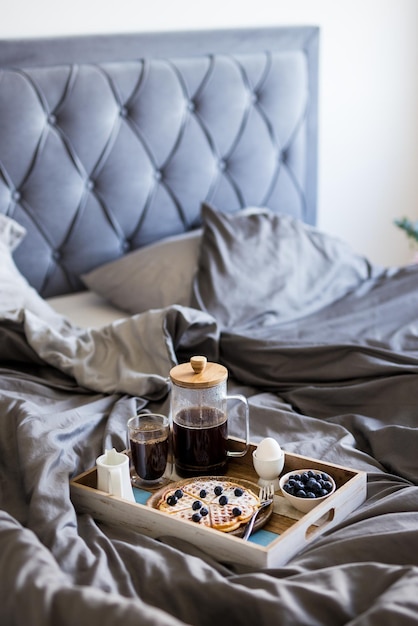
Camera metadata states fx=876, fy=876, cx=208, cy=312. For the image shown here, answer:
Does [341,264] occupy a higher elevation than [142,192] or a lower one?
lower

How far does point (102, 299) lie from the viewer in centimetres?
276

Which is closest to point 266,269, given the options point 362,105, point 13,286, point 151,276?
point 151,276

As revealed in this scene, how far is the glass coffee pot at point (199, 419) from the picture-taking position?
5.28ft

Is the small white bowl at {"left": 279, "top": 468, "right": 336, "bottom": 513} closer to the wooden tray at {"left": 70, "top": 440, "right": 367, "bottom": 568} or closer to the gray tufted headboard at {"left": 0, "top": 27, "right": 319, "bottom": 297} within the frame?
the wooden tray at {"left": 70, "top": 440, "right": 367, "bottom": 568}

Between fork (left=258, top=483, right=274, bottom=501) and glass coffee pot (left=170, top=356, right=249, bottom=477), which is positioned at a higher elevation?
glass coffee pot (left=170, top=356, right=249, bottom=477)

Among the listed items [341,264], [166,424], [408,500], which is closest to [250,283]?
[341,264]

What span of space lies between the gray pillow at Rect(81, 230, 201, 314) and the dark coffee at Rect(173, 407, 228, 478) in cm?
91

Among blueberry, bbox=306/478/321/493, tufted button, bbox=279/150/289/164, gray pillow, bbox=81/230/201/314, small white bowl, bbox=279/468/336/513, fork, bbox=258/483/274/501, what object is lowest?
gray pillow, bbox=81/230/201/314

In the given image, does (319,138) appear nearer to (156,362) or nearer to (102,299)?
(102,299)

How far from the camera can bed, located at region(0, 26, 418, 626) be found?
4.12 ft

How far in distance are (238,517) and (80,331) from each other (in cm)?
93

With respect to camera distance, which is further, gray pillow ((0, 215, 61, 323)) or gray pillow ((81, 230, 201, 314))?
gray pillow ((81, 230, 201, 314))

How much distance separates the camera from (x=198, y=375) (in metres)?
1.63

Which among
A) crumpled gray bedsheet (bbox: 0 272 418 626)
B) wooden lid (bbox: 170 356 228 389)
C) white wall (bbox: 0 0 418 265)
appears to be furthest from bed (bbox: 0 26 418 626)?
wooden lid (bbox: 170 356 228 389)
